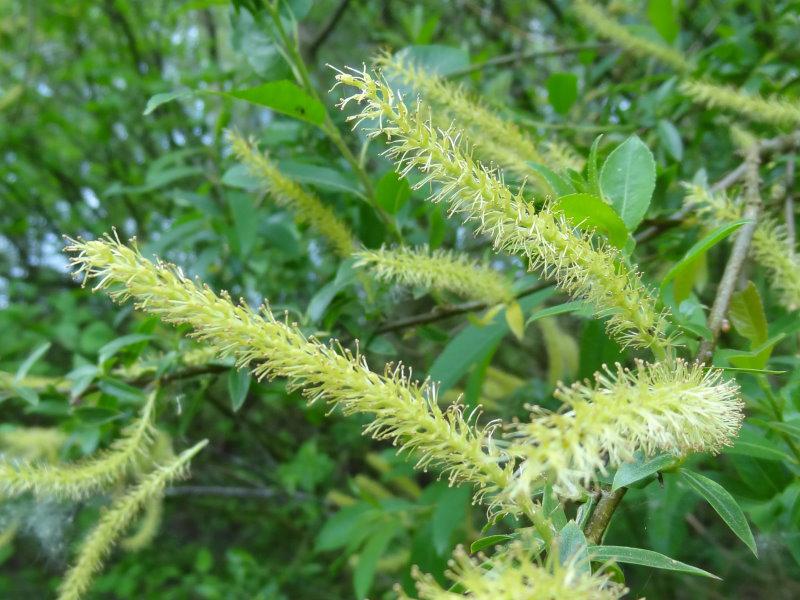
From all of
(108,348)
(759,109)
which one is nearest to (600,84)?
(759,109)

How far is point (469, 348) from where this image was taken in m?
1.45

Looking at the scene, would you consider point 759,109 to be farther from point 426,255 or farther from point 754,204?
point 426,255

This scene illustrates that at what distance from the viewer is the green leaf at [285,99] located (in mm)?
1124

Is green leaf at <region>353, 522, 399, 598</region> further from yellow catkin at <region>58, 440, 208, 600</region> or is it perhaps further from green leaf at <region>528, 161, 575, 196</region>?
green leaf at <region>528, 161, 575, 196</region>

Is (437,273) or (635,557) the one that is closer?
(635,557)

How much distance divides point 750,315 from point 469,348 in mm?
580

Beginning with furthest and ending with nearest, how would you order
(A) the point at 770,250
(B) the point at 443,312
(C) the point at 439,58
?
(C) the point at 439,58 < (B) the point at 443,312 < (A) the point at 770,250

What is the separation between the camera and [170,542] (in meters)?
3.88

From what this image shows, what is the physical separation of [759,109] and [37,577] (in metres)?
4.42

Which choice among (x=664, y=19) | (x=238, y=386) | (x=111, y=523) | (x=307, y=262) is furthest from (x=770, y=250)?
(x=307, y=262)

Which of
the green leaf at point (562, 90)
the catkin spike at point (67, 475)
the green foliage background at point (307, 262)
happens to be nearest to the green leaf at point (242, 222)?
the green foliage background at point (307, 262)

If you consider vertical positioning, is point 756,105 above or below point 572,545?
above

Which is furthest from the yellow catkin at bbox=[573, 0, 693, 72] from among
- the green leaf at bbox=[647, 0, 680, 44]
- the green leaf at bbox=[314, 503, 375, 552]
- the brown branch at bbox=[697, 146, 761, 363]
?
the green leaf at bbox=[314, 503, 375, 552]

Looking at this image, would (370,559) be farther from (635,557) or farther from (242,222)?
(635,557)
